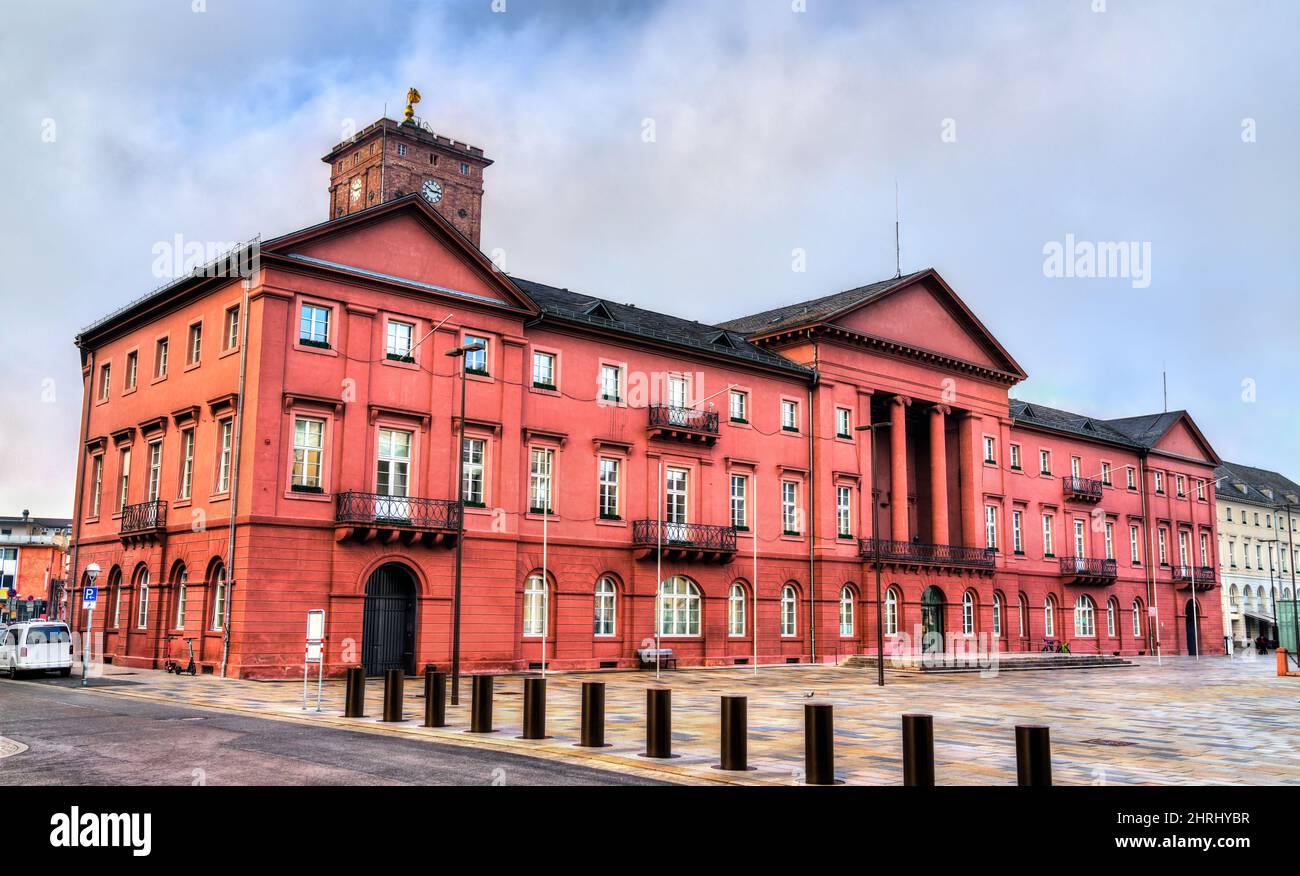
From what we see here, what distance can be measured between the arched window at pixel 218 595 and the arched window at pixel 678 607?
1514 cm

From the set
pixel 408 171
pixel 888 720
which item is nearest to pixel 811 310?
pixel 408 171

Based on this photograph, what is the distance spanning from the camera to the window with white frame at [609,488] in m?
38.8

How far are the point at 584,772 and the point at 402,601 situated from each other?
21.5 m

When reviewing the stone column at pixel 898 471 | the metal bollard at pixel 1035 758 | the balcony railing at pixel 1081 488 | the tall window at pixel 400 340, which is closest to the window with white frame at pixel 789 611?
the stone column at pixel 898 471

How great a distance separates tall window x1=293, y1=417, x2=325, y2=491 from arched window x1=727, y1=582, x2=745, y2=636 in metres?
17.2

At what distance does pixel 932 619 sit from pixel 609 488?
1941 centimetres

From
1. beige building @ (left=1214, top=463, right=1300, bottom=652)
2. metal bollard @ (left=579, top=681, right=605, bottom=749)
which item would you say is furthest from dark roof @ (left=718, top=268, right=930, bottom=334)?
beige building @ (left=1214, top=463, right=1300, bottom=652)

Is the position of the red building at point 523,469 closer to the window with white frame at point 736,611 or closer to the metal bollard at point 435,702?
the window with white frame at point 736,611

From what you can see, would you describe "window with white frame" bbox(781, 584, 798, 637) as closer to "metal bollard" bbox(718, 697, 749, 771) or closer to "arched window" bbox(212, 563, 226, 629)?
"arched window" bbox(212, 563, 226, 629)

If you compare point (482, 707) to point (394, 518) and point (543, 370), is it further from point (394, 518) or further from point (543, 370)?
point (543, 370)
